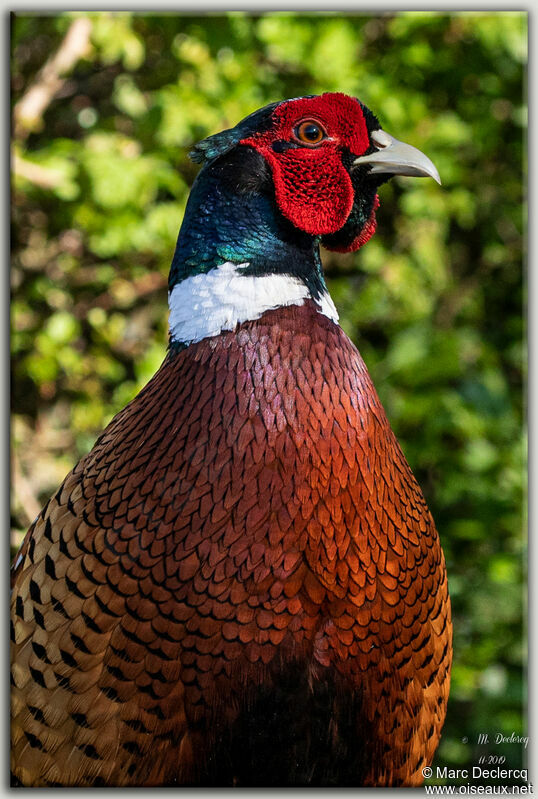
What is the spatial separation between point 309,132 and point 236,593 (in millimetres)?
999

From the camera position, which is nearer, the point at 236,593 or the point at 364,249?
the point at 236,593

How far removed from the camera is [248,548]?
1648 mm

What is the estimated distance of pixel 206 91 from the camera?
155 inches

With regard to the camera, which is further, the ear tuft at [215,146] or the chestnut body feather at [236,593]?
the ear tuft at [215,146]

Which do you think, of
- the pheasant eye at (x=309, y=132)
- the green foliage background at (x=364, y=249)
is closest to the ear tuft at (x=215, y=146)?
the pheasant eye at (x=309, y=132)

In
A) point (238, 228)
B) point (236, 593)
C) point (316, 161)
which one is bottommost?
point (236, 593)

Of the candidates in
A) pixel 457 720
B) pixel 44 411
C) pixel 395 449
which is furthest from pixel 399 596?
pixel 44 411

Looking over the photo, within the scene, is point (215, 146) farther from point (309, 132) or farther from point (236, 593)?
point (236, 593)

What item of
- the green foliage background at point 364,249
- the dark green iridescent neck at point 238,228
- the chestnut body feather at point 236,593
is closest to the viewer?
the chestnut body feather at point 236,593

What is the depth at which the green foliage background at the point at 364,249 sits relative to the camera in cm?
375

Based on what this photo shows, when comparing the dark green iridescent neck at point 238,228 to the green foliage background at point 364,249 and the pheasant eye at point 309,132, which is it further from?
the green foliage background at point 364,249

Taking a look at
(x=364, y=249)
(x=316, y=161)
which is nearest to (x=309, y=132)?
(x=316, y=161)

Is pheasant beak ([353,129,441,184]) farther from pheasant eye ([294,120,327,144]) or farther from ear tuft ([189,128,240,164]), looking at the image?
ear tuft ([189,128,240,164])

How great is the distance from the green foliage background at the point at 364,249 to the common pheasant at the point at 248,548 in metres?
1.80
